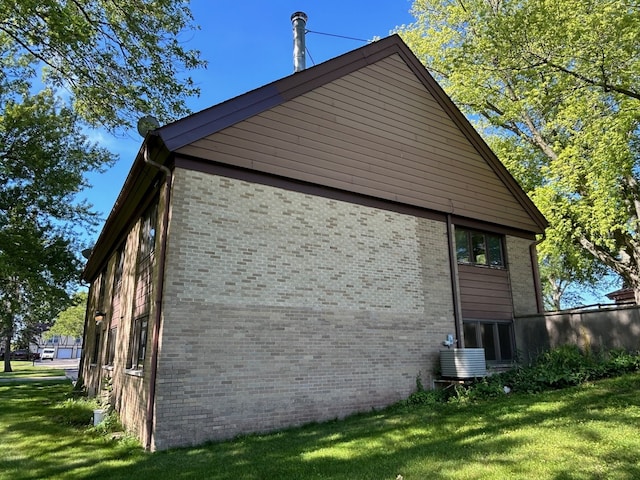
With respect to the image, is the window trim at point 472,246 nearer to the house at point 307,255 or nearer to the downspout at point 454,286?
the house at point 307,255

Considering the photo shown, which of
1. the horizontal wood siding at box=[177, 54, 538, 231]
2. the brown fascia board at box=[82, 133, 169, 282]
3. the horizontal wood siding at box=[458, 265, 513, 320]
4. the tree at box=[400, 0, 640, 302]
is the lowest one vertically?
the horizontal wood siding at box=[458, 265, 513, 320]

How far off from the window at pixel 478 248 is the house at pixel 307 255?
53mm

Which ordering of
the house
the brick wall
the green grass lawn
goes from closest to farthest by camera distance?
the green grass lawn → the brick wall → the house

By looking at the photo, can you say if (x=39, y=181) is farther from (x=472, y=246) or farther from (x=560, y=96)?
(x=560, y=96)

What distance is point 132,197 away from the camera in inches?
452

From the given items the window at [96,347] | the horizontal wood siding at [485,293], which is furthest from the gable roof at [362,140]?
the window at [96,347]

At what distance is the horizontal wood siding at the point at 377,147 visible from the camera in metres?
9.61

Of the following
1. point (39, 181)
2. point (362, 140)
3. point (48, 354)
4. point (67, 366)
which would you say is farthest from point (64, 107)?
point (48, 354)

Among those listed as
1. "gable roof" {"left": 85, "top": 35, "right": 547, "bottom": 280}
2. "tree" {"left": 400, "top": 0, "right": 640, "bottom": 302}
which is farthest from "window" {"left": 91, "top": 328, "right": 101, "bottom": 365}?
"tree" {"left": 400, "top": 0, "right": 640, "bottom": 302}

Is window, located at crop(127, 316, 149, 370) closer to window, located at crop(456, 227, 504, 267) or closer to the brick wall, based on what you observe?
the brick wall

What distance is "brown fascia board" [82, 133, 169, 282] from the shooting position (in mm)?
8952

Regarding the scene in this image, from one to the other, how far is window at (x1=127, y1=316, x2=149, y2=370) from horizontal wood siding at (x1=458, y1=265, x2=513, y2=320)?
8.27 meters

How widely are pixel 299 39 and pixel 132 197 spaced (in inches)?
312

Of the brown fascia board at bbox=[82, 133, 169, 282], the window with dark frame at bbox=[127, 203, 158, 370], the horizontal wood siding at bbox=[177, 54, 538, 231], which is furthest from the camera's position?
the horizontal wood siding at bbox=[177, 54, 538, 231]
